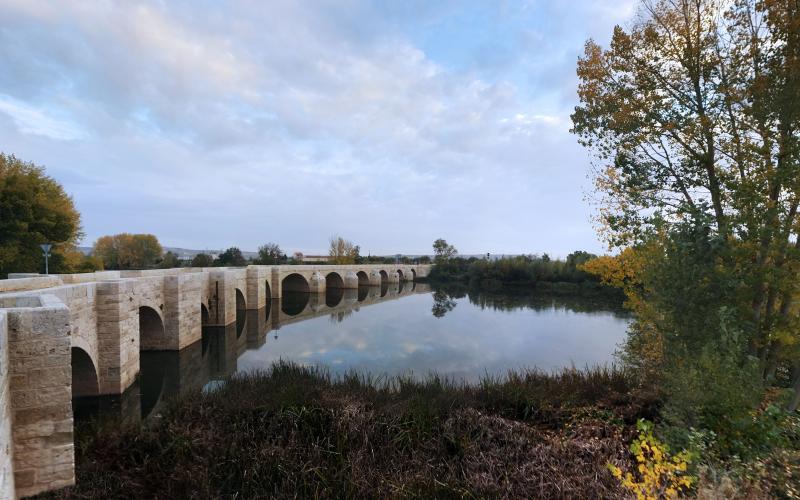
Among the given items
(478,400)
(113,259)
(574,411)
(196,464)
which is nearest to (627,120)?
(574,411)

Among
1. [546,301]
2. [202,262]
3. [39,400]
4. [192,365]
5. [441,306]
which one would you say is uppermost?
[202,262]

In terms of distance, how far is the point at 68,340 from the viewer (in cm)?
454

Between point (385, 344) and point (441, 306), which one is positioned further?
point (441, 306)

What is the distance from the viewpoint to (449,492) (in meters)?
4.09

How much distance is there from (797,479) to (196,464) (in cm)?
590

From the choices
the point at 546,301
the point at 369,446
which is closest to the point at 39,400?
the point at 369,446

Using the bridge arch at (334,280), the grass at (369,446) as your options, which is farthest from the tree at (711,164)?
the bridge arch at (334,280)

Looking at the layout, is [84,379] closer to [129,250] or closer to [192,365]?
[192,365]

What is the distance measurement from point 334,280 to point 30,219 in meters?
26.4

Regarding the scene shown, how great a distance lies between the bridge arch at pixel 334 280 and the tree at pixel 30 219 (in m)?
23.2

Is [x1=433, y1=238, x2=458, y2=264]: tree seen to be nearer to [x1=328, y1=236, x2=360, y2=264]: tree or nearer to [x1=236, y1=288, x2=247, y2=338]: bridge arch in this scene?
[x1=328, y1=236, x2=360, y2=264]: tree

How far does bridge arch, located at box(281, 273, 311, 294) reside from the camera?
1352 inches

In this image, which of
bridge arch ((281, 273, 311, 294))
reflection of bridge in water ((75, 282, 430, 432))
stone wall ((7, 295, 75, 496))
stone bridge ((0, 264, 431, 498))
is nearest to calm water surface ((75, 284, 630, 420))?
reflection of bridge in water ((75, 282, 430, 432))

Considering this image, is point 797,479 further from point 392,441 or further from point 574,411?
point 392,441
